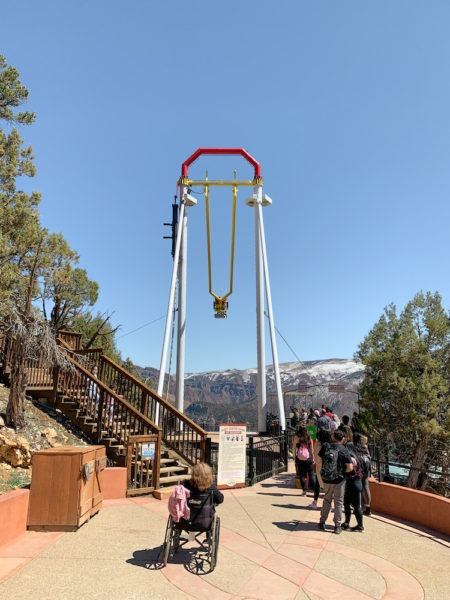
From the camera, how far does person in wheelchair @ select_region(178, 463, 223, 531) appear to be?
16.0 ft

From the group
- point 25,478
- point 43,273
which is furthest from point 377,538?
point 43,273

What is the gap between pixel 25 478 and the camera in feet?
27.7

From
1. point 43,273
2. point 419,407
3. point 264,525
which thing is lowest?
point 264,525

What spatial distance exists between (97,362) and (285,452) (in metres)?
6.72

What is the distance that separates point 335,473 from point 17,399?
7427 mm

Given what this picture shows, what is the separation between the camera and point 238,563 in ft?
17.1

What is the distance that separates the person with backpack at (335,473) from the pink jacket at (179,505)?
264 centimetres

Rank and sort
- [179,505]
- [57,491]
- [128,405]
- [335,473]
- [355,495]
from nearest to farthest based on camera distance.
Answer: [179,505] → [57,491] → [335,473] → [355,495] → [128,405]

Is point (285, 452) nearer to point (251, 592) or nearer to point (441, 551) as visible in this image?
point (441, 551)

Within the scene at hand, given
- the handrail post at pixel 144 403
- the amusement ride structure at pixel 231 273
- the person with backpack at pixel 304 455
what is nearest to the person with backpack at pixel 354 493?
the person with backpack at pixel 304 455

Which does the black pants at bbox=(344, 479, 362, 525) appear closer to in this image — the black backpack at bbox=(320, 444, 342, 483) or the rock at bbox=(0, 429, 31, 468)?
the black backpack at bbox=(320, 444, 342, 483)

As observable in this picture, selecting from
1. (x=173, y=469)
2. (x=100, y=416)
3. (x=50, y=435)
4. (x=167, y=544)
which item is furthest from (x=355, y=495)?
(x=50, y=435)

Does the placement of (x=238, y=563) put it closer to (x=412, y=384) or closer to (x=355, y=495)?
(x=355, y=495)

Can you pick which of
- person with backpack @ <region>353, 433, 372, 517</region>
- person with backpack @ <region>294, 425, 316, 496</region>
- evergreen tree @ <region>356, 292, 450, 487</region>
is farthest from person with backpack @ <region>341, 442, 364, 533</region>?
evergreen tree @ <region>356, 292, 450, 487</region>
